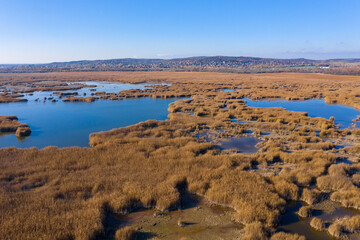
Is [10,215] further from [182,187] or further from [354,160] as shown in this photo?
[354,160]

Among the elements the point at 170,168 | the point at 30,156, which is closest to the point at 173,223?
the point at 170,168

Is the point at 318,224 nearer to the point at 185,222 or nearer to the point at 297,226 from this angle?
the point at 297,226

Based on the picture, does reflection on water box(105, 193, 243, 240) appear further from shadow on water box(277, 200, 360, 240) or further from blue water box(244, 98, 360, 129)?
blue water box(244, 98, 360, 129)

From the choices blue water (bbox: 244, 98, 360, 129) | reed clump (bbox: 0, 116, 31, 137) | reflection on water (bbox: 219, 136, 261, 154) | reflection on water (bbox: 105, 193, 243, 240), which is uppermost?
reed clump (bbox: 0, 116, 31, 137)

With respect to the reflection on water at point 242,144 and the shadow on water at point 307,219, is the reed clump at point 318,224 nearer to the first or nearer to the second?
the shadow on water at point 307,219

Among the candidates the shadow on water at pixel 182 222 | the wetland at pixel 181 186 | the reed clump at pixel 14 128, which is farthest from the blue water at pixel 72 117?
the shadow on water at pixel 182 222

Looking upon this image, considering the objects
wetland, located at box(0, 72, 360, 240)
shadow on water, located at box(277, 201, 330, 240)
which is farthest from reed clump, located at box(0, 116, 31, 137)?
shadow on water, located at box(277, 201, 330, 240)

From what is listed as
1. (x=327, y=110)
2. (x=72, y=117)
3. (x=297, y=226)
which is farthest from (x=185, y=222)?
(x=327, y=110)

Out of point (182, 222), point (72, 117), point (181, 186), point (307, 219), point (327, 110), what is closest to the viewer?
point (182, 222)
